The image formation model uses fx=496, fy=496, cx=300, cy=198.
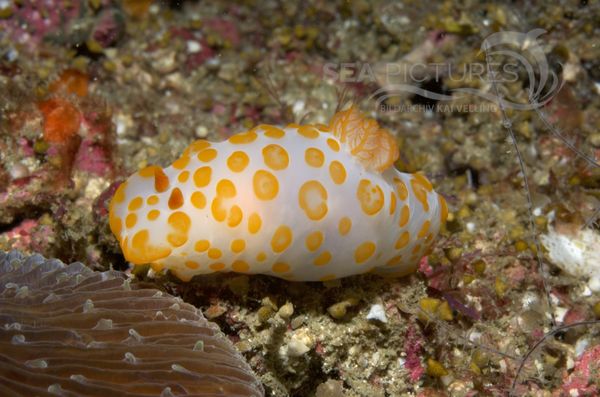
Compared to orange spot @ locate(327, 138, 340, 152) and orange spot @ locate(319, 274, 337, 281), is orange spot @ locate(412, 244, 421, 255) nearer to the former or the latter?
orange spot @ locate(319, 274, 337, 281)

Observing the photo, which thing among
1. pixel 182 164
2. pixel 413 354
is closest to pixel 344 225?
pixel 182 164

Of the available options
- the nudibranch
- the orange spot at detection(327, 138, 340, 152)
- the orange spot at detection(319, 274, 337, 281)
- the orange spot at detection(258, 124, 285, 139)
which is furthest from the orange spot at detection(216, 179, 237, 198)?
the orange spot at detection(319, 274, 337, 281)

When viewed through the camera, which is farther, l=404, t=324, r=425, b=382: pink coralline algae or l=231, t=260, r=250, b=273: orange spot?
l=404, t=324, r=425, b=382: pink coralline algae

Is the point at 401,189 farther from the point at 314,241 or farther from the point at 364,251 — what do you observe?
the point at 314,241

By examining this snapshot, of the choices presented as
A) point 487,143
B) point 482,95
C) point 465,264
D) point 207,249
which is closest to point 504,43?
point 482,95

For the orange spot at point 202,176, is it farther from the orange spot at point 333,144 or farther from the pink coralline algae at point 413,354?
the pink coralline algae at point 413,354

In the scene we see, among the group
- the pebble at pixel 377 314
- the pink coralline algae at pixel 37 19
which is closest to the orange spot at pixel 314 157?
the pebble at pixel 377 314
